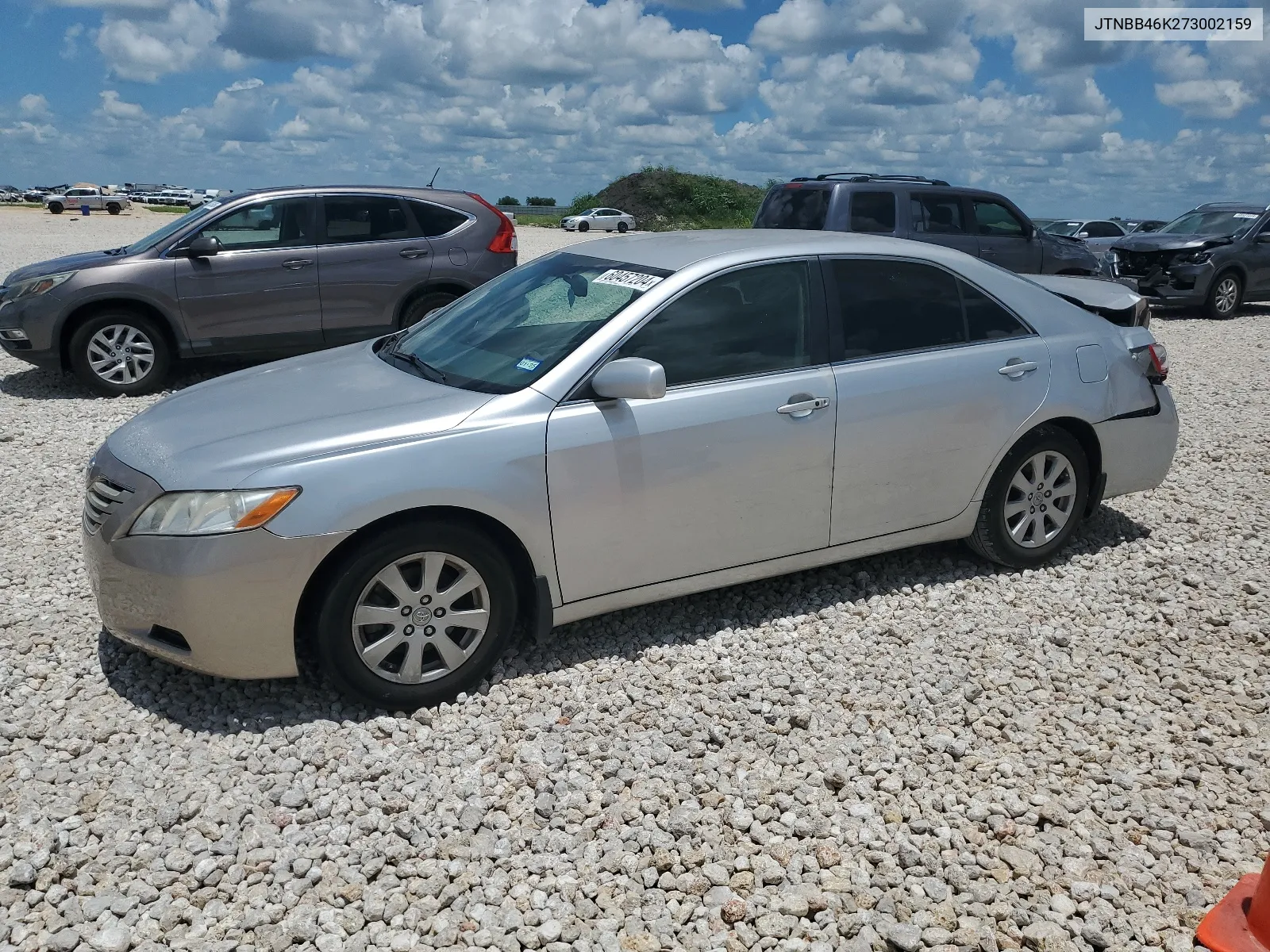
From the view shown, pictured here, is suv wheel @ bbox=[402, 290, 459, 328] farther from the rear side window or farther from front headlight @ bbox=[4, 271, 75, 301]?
the rear side window

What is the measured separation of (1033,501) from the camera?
17.5 ft

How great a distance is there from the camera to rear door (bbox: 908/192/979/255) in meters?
12.9

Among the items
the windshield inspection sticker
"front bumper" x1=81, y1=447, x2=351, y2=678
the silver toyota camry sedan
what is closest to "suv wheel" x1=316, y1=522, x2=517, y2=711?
the silver toyota camry sedan

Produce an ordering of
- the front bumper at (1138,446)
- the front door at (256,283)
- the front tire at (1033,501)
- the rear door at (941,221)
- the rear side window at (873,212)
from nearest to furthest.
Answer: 1. the front tire at (1033,501)
2. the front bumper at (1138,446)
3. the front door at (256,283)
4. the rear side window at (873,212)
5. the rear door at (941,221)

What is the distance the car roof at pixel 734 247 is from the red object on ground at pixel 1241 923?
2915 mm

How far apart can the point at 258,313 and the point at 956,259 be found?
22.1ft

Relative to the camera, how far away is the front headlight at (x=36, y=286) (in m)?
9.25

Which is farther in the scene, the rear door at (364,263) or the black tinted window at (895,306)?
the rear door at (364,263)

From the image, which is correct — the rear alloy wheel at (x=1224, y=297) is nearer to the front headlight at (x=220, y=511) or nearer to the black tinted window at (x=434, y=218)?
the black tinted window at (x=434, y=218)

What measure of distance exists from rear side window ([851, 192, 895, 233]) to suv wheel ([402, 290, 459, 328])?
4.78 m

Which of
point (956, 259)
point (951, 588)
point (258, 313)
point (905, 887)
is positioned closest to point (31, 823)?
point (905, 887)

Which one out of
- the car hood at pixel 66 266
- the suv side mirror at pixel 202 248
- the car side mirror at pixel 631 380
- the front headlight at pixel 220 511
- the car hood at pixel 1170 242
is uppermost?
the suv side mirror at pixel 202 248

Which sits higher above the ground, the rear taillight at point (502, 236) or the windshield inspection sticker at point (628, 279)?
the rear taillight at point (502, 236)

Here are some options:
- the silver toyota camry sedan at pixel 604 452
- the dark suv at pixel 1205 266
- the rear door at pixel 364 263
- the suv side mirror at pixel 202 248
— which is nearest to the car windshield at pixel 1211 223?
the dark suv at pixel 1205 266
